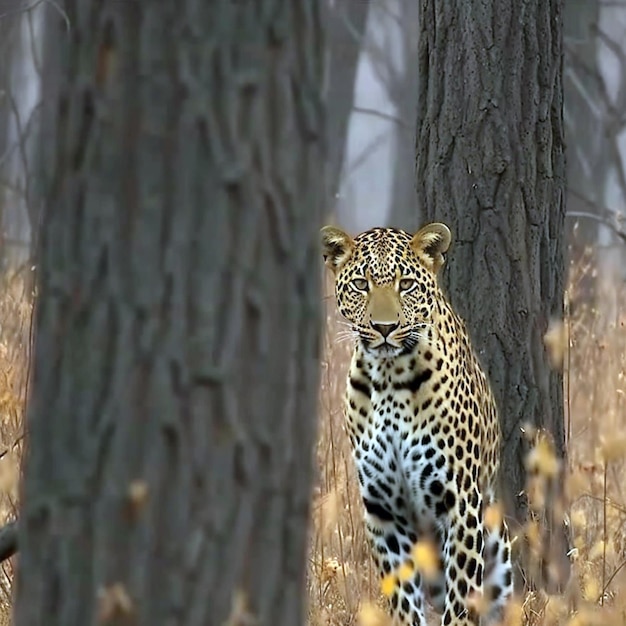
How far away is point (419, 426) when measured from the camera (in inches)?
190

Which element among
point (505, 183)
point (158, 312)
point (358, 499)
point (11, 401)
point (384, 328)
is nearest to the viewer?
point (158, 312)

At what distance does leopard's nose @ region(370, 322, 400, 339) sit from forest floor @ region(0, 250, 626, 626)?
0.20 metres

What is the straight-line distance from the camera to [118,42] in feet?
6.98

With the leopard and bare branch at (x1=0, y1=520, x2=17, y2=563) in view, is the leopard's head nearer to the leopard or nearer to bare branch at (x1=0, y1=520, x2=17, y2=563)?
the leopard

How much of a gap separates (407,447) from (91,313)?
9.20ft

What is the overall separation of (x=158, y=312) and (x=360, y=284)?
2728 mm

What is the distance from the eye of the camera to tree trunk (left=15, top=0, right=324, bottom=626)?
6.95ft

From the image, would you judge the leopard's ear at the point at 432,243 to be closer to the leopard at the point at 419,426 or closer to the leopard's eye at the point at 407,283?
the leopard at the point at 419,426

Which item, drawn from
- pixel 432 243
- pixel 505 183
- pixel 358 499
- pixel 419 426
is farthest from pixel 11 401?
pixel 505 183

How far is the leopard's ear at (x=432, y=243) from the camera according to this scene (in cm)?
474

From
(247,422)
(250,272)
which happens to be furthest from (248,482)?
(250,272)

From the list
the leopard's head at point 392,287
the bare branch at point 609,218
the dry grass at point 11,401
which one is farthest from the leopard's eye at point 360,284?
the dry grass at point 11,401

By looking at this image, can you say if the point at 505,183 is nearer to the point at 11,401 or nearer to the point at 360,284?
the point at 360,284

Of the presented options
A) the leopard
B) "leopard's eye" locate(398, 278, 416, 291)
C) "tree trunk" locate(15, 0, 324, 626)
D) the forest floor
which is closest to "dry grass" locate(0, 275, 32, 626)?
the forest floor
